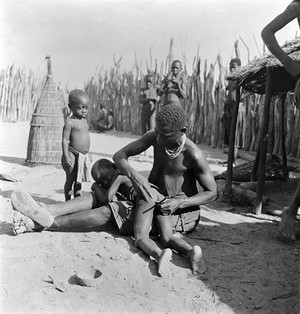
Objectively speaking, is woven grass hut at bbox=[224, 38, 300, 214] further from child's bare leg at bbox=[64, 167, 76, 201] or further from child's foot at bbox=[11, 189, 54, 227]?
child's foot at bbox=[11, 189, 54, 227]

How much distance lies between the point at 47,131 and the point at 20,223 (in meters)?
4.94

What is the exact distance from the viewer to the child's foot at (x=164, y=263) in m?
3.03

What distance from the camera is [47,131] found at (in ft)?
26.9

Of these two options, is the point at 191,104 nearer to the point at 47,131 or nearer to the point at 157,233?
the point at 47,131

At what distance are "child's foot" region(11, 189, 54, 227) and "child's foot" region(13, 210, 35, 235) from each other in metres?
0.04

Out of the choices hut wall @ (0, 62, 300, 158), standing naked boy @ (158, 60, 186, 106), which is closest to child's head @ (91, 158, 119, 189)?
hut wall @ (0, 62, 300, 158)

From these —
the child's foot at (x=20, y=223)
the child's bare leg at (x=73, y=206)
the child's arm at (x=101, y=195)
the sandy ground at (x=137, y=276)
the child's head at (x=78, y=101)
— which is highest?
the child's head at (x=78, y=101)

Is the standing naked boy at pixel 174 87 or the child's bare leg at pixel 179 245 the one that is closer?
the child's bare leg at pixel 179 245

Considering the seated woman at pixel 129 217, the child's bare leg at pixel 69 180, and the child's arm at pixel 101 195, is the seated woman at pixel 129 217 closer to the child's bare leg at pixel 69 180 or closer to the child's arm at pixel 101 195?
the child's arm at pixel 101 195

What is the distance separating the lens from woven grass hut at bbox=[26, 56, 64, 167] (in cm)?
810

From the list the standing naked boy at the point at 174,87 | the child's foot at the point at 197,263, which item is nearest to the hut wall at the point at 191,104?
the standing naked boy at the point at 174,87

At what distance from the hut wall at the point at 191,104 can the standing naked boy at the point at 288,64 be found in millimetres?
3007

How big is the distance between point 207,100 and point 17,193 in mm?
10176

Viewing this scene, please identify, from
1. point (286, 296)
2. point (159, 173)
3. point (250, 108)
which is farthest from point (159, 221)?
point (250, 108)
